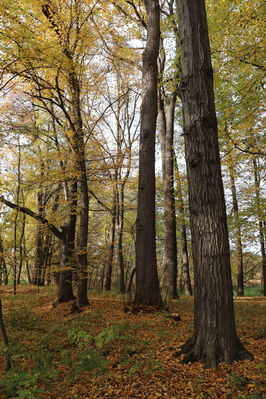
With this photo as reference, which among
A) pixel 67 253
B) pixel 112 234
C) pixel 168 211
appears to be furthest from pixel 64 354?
pixel 112 234

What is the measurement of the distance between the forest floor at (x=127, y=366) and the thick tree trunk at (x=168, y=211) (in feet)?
9.54

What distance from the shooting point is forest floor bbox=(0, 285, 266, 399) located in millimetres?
2686

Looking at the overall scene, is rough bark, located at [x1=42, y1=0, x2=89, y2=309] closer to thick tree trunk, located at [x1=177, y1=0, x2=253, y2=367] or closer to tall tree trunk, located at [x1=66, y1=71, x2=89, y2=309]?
tall tree trunk, located at [x1=66, y1=71, x2=89, y2=309]

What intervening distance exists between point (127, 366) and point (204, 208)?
2.48 meters

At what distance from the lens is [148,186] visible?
679 centimetres

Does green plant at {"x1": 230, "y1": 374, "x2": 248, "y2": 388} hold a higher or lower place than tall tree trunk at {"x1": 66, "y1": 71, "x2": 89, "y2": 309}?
lower

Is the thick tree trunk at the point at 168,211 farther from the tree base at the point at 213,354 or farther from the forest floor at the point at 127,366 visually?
the tree base at the point at 213,354

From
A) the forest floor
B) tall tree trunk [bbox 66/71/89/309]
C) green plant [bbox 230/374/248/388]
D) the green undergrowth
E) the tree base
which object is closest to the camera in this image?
green plant [bbox 230/374/248/388]

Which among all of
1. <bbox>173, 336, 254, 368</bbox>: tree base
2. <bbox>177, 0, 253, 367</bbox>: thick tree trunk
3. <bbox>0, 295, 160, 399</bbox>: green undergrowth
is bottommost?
<bbox>0, 295, 160, 399</bbox>: green undergrowth

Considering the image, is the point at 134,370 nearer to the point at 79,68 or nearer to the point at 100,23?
the point at 79,68

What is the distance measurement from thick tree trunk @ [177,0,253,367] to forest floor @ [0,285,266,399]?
26 centimetres

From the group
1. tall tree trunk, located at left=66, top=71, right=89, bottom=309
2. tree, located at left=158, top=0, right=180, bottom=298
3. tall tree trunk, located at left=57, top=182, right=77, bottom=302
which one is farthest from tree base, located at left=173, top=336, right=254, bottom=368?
tall tree trunk, located at left=57, top=182, right=77, bottom=302

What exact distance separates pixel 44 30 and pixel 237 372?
29.8 ft

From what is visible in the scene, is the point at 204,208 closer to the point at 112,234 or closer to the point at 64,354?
the point at 64,354
